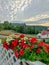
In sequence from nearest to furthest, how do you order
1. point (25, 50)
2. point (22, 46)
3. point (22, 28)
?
point (25, 50) → point (22, 46) → point (22, 28)

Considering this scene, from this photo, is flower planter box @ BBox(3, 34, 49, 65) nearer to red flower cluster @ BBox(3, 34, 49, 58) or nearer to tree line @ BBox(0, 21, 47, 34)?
red flower cluster @ BBox(3, 34, 49, 58)

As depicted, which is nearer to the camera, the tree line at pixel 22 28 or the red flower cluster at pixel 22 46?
the red flower cluster at pixel 22 46

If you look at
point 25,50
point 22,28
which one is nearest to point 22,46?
point 25,50

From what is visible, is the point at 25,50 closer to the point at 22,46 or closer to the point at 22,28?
the point at 22,46

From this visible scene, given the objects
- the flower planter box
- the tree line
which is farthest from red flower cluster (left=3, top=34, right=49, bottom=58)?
the tree line

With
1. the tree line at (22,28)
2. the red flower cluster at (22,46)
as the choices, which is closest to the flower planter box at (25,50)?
the red flower cluster at (22,46)

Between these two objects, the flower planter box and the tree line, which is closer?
the flower planter box

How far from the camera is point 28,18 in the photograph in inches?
480

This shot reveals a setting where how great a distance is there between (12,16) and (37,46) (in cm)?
824

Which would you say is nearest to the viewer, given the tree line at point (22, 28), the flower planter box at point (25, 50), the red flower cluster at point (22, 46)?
the flower planter box at point (25, 50)

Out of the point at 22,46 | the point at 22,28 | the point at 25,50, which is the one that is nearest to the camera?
the point at 25,50

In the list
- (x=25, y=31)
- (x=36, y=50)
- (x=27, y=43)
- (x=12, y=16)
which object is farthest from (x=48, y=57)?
(x=12, y=16)

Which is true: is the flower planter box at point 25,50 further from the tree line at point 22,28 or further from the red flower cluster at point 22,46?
the tree line at point 22,28

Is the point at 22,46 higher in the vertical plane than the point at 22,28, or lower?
higher
